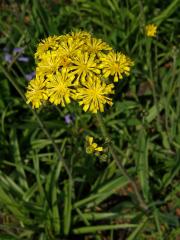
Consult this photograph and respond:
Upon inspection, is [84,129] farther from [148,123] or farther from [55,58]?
[55,58]

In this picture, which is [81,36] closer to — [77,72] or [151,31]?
[77,72]

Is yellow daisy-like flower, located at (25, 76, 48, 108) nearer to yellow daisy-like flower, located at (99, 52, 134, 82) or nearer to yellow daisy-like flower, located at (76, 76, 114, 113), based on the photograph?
yellow daisy-like flower, located at (76, 76, 114, 113)


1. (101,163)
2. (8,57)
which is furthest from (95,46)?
(8,57)

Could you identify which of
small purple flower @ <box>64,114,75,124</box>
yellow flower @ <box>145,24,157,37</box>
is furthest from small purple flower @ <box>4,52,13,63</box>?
yellow flower @ <box>145,24,157,37</box>

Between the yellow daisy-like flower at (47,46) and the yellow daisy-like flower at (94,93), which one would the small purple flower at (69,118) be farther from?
the yellow daisy-like flower at (94,93)

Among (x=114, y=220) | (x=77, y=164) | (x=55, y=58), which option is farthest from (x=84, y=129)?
(x=55, y=58)

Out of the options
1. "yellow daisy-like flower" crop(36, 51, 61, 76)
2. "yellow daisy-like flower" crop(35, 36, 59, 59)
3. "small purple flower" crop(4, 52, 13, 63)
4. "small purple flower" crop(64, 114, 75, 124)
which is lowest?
"yellow daisy-like flower" crop(36, 51, 61, 76)

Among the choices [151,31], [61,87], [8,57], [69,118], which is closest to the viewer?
[61,87]

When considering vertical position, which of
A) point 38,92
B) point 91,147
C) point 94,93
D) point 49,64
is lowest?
point 91,147
